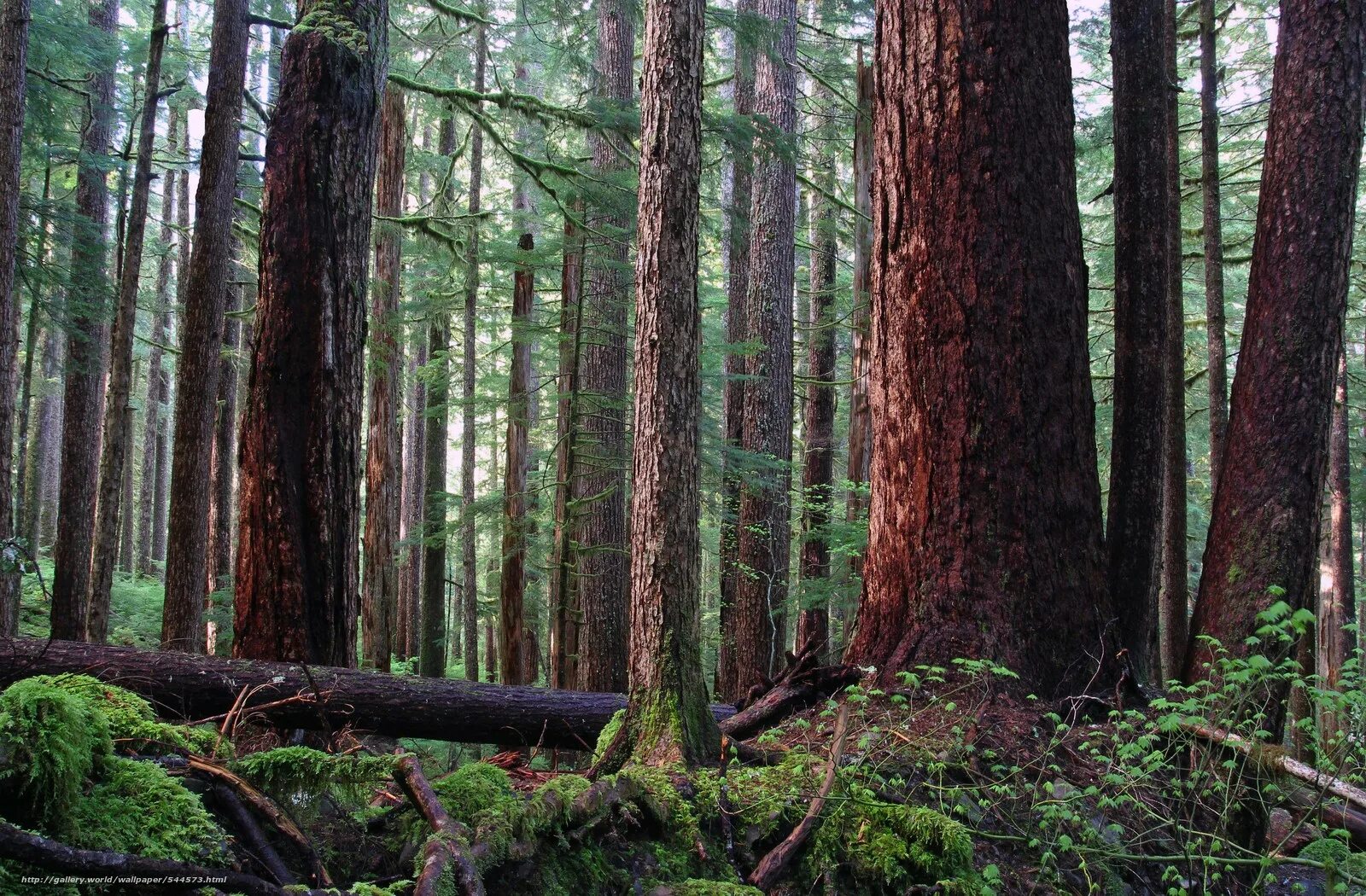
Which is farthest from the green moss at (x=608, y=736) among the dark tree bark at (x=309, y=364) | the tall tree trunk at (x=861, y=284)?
the tall tree trunk at (x=861, y=284)

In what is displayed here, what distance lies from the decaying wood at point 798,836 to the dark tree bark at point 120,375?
9.48m

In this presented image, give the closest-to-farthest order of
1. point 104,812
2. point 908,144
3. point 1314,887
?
point 104,812 → point 1314,887 → point 908,144

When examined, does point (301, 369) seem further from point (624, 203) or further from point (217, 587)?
point (217, 587)

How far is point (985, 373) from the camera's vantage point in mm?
4641

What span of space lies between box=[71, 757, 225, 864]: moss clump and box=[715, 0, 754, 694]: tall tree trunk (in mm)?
8548

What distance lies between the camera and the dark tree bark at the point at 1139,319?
562 cm

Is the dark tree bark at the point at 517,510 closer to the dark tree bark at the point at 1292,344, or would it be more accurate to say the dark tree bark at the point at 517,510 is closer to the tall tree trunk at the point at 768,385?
the tall tree trunk at the point at 768,385

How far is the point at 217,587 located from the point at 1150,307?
14029 millimetres

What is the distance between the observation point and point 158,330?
25.1 m

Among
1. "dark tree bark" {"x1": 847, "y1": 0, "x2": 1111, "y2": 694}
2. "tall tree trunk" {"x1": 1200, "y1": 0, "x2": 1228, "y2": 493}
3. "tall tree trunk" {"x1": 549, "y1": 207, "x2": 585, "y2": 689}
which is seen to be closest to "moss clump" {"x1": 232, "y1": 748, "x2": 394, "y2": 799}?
"dark tree bark" {"x1": 847, "y1": 0, "x2": 1111, "y2": 694}

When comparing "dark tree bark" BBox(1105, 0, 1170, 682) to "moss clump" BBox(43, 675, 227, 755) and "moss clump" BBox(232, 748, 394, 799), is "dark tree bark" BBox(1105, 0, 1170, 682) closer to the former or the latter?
"moss clump" BBox(232, 748, 394, 799)

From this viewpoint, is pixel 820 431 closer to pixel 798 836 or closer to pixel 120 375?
pixel 120 375

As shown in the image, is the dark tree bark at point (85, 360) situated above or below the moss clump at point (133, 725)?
above

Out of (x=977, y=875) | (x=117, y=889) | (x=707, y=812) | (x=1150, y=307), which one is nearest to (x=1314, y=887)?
(x=977, y=875)
